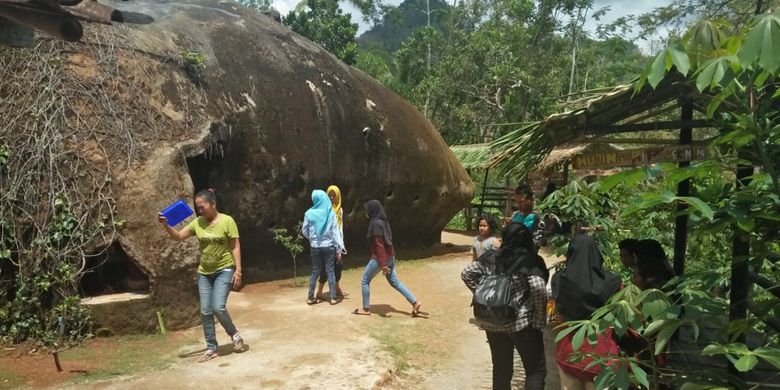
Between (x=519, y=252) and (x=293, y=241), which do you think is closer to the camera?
(x=519, y=252)

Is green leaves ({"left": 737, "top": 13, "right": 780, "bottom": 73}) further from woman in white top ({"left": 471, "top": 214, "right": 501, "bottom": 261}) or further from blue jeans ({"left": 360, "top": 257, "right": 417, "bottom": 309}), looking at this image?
blue jeans ({"left": 360, "top": 257, "right": 417, "bottom": 309})

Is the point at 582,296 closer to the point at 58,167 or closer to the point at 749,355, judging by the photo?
the point at 749,355

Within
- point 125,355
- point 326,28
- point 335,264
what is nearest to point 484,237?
point 335,264

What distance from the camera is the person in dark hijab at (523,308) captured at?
160 inches

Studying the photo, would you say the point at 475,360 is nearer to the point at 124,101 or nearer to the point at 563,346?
the point at 563,346

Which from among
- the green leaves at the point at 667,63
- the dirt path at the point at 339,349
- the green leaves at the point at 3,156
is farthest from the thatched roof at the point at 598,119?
the green leaves at the point at 3,156

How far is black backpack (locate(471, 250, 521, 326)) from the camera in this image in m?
4.02

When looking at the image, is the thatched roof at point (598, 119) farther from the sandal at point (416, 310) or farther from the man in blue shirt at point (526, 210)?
the sandal at point (416, 310)

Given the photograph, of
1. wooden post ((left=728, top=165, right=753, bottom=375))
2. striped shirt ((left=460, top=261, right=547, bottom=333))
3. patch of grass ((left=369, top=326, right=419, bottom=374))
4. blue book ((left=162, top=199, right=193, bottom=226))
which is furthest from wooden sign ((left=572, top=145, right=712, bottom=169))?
blue book ((left=162, top=199, right=193, bottom=226))

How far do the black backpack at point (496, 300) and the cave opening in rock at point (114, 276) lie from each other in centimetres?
444

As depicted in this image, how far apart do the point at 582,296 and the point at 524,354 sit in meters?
0.69

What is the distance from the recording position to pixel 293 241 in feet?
34.3

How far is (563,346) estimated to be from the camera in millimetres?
3832

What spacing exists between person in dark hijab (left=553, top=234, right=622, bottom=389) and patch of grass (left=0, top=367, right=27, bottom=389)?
448 cm
